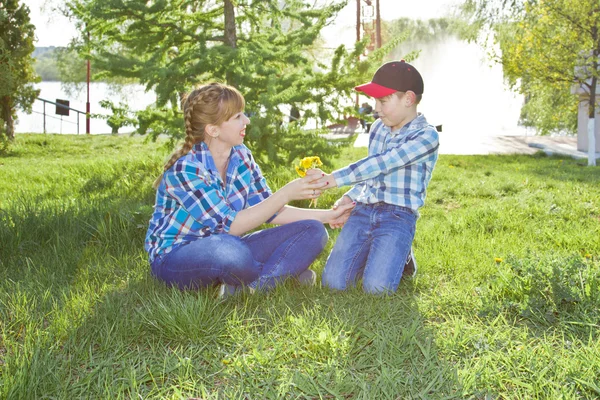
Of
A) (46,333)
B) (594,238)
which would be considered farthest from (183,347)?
(594,238)

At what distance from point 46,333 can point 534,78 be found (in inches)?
461

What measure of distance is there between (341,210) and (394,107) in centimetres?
74

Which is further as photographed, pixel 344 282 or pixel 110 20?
pixel 110 20

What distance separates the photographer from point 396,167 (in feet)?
11.8

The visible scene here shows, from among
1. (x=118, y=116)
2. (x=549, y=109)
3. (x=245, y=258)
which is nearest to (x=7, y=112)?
(x=118, y=116)

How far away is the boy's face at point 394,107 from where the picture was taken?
373 cm

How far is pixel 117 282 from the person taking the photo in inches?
146

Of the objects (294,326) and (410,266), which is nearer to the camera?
(294,326)

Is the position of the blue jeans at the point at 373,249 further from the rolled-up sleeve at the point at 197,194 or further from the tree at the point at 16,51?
the tree at the point at 16,51

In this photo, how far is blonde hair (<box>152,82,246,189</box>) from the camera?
3.38 metres

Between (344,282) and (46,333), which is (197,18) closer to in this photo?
(344,282)

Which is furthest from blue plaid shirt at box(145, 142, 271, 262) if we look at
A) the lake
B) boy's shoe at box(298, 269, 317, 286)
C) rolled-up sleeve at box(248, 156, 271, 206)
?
the lake

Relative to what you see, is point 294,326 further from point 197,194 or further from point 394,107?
point 394,107

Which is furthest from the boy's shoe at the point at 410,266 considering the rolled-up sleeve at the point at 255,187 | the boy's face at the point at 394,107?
the rolled-up sleeve at the point at 255,187
